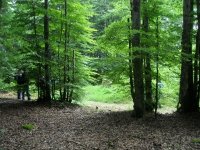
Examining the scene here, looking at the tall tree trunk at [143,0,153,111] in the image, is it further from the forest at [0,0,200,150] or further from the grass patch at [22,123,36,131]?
the grass patch at [22,123,36,131]

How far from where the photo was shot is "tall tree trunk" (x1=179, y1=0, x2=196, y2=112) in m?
14.0

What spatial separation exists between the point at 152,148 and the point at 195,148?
121cm

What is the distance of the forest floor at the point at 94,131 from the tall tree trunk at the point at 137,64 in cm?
58

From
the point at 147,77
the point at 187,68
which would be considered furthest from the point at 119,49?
the point at 187,68

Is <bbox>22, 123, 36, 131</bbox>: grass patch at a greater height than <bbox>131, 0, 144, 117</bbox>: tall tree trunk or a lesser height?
lesser

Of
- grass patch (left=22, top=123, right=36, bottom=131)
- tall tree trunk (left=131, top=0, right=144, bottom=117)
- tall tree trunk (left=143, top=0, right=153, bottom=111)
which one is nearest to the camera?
grass patch (left=22, top=123, right=36, bottom=131)

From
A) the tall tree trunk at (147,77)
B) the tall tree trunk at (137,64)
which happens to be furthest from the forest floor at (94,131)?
the tall tree trunk at (147,77)

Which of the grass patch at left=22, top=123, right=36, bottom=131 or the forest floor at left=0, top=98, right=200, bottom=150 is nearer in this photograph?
the forest floor at left=0, top=98, right=200, bottom=150

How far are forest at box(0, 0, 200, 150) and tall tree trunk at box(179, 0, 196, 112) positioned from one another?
0.14 ft

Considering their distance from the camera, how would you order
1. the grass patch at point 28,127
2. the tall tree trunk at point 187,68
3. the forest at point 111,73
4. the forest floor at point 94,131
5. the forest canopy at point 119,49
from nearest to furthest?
the forest floor at point 94,131
the forest at point 111,73
the grass patch at point 28,127
the forest canopy at point 119,49
the tall tree trunk at point 187,68

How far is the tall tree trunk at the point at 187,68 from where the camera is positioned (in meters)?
14.0

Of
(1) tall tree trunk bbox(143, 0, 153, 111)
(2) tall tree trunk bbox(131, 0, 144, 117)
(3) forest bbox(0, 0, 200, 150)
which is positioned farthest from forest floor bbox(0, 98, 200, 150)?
(1) tall tree trunk bbox(143, 0, 153, 111)

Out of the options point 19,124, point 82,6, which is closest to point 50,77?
point 82,6

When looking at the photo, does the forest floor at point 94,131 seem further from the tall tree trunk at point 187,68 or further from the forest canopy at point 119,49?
the forest canopy at point 119,49
